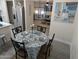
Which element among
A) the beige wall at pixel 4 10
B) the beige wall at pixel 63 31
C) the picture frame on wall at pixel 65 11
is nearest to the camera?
the picture frame on wall at pixel 65 11

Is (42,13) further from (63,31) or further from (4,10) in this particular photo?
(63,31)

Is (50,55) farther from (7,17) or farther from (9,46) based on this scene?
(7,17)

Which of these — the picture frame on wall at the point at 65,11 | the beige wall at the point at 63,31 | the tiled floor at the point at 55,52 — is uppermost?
the picture frame on wall at the point at 65,11

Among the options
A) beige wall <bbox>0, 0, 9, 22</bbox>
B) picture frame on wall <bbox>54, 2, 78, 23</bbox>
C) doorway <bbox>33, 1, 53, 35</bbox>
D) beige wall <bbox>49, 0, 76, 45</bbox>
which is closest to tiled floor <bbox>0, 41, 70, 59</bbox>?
beige wall <bbox>49, 0, 76, 45</bbox>

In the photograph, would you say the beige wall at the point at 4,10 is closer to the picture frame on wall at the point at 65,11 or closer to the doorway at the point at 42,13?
the doorway at the point at 42,13

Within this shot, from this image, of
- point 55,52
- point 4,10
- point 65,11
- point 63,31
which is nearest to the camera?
point 55,52

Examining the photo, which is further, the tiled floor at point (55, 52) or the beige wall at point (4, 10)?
the beige wall at point (4, 10)

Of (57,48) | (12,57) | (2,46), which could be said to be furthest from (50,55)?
(2,46)

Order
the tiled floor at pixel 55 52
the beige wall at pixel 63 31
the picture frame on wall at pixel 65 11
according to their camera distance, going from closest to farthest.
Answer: the tiled floor at pixel 55 52
the picture frame on wall at pixel 65 11
the beige wall at pixel 63 31

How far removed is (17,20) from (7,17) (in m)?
0.89

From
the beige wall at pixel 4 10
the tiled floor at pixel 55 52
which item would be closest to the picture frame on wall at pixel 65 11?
the tiled floor at pixel 55 52

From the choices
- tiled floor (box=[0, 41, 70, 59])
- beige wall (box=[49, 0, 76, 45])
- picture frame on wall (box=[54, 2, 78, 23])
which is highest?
picture frame on wall (box=[54, 2, 78, 23])

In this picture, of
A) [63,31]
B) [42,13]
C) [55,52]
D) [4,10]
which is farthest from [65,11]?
[4,10]

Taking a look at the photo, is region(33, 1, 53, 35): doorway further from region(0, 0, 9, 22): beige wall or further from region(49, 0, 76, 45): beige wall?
region(49, 0, 76, 45): beige wall
